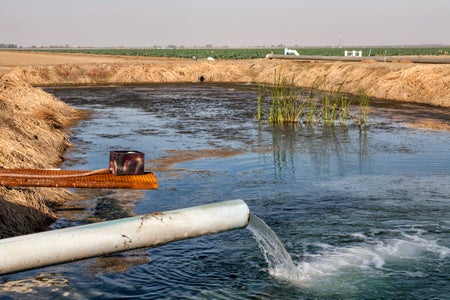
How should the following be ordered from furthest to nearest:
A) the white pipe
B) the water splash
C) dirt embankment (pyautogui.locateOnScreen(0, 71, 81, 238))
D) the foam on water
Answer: dirt embankment (pyautogui.locateOnScreen(0, 71, 81, 238))
the foam on water
the water splash
the white pipe

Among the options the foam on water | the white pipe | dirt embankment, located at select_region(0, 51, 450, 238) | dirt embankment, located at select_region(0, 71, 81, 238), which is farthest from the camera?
dirt embankment, located at select_region(0, 51, 450, 238)

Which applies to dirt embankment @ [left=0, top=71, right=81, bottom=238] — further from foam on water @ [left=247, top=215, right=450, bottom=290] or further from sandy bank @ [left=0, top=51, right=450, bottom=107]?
sandy bank @ [left=0, top=51, right=450, bottom=107]

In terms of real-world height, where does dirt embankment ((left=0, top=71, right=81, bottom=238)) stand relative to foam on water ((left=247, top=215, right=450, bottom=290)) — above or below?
above

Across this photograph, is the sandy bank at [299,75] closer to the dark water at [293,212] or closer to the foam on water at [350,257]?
the dark water at [293,212]

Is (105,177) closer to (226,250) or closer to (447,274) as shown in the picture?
(226,250)

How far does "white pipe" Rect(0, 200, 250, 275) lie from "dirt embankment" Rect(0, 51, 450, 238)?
4.12m

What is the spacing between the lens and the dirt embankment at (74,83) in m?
9.86

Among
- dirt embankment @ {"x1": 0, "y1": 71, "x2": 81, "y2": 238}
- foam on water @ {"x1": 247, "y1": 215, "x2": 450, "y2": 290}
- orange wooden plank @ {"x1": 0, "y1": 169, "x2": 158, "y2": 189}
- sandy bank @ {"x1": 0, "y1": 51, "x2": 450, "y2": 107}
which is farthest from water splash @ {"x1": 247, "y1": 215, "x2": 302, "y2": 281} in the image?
sandy bank @ {"x1": 0, "y1": 51, "x2": 450, "y2": 107}

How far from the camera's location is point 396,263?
8.41 m

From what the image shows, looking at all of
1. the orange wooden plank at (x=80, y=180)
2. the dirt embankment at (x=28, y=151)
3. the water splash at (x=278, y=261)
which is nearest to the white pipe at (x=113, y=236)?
the water splash at (x=278, y=261)

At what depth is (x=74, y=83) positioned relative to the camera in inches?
1982

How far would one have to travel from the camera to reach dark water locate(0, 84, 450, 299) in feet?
24.9

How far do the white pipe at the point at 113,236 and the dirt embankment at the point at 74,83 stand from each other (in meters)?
4.12

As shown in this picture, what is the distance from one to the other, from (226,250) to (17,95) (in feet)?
54.9
